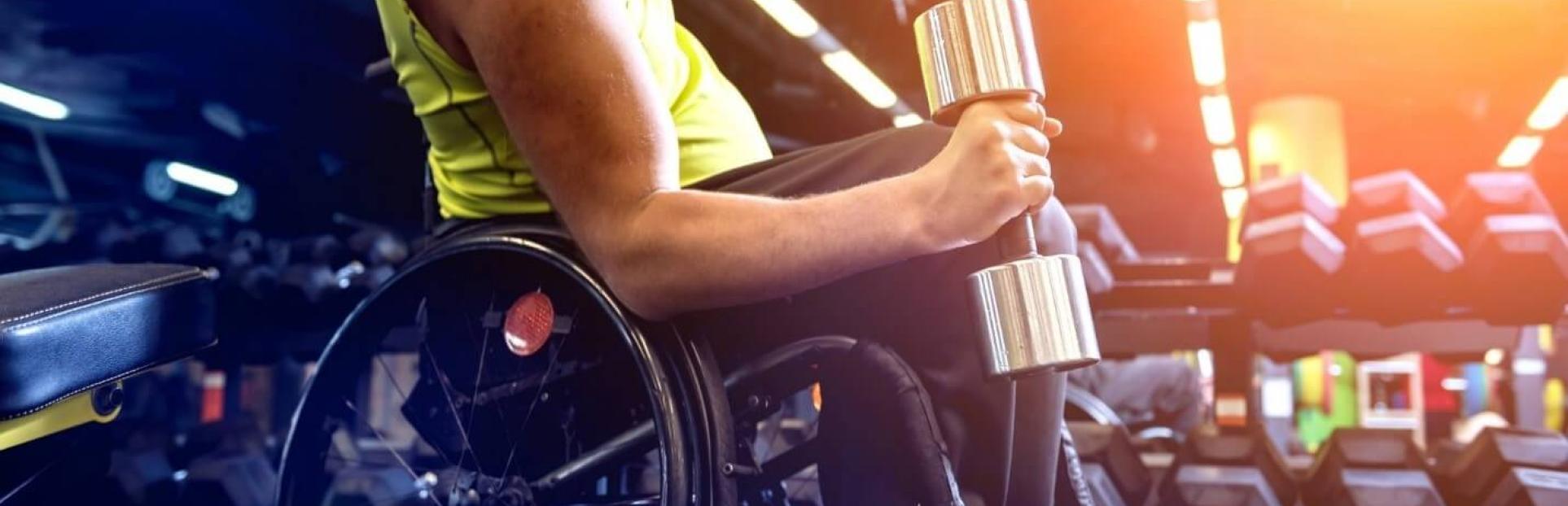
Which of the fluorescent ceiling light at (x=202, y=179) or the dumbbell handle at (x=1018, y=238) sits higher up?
the fluorescent ceiling light at (x=202, y=179)

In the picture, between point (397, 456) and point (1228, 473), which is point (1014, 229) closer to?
point (397, 456)

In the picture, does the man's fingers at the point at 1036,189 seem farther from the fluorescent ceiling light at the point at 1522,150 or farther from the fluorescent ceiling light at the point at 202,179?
the fluorescent ceiling light at the point at 1522,150

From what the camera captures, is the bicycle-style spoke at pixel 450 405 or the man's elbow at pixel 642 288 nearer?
the man's elbow at pixel 642 288

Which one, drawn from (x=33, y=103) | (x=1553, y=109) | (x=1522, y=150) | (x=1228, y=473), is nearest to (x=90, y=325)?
(x=1228, y=473)

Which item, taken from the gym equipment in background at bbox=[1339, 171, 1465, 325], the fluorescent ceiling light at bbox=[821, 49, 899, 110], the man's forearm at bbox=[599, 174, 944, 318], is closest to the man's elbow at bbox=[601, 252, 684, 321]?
the man's forearm at bbox=[599, 174, 944, 318]

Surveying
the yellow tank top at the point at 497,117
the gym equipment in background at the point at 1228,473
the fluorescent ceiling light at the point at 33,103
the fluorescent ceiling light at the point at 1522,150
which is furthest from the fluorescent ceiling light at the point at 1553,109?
the fluorescent ceiling light at the point at 33,103

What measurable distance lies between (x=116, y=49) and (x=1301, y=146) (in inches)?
257

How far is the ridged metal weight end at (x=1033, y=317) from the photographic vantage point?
69 centimetres

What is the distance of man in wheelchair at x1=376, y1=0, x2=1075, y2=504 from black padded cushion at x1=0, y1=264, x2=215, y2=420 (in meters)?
0.29

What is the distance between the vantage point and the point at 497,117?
996 millimetres

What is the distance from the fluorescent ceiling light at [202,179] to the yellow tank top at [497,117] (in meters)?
2.94

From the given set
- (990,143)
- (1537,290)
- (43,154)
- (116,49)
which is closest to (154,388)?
(43,154)

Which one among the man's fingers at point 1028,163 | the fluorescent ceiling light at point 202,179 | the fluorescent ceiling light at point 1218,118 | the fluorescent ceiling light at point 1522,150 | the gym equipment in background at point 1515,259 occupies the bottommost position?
the gym equipment in background at point 1515,259

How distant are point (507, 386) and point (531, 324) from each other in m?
0.08
